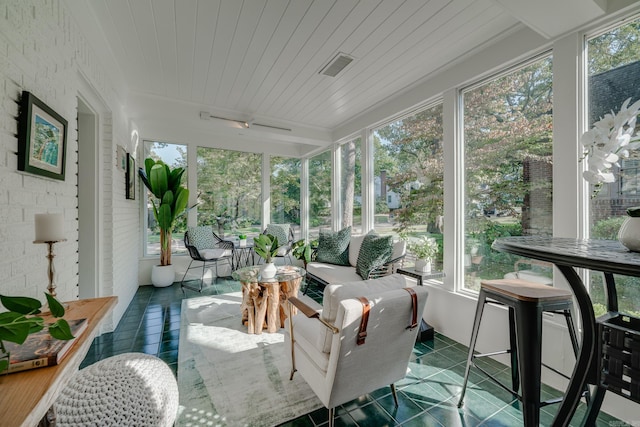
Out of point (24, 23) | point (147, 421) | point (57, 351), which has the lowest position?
point (147, 421)

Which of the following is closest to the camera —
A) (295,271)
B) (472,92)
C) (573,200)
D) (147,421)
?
(147,421)

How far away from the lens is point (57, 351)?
0.91 m

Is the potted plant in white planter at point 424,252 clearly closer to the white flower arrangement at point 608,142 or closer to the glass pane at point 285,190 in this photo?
the white flower arrangement at point 608,142

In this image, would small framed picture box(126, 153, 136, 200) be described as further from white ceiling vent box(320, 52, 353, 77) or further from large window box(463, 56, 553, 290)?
large window box(463, 56, 553, 290)

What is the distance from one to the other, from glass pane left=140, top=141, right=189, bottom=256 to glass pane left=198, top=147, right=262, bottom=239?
0.31 m

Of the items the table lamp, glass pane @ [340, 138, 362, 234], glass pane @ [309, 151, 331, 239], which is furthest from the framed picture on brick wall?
glass pane @ [309, 151, 331, 239]

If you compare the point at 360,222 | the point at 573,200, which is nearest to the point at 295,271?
the point at 360,222

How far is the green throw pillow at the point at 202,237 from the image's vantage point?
478 centimetres

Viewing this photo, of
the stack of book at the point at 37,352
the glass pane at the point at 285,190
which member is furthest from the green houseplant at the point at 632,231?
the glass pane at the point at 285,190

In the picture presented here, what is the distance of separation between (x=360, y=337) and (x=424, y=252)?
1881 millimetres

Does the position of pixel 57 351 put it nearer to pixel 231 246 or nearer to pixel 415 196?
pixel 415 196

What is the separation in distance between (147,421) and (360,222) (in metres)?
3.65

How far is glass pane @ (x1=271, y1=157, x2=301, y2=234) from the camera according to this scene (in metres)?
6.07

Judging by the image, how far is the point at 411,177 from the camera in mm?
3445
